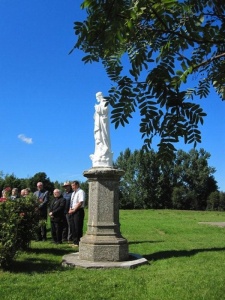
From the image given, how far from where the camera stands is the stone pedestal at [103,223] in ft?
26.7

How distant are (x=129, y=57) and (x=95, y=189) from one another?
19.9 ft

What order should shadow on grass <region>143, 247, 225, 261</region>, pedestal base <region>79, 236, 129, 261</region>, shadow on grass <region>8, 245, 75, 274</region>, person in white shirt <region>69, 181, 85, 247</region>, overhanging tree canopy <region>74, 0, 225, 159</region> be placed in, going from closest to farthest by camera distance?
overhanging tree canopy <region>74, 0, 225, 159</region>, shadow on grass <region>8, 245, 75, 274</region>, pedestal base <region>79, 236, 129, 261</region>, shadow on grass <region>143, 247, 225, 261</region>, person in white shirt <region>69, 181, 85, 247</region>

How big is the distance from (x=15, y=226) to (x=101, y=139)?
329 cm

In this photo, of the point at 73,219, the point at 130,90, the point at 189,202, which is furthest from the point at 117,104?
the point at 189,202

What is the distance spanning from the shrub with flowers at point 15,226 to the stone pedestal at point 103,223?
120 centimetres

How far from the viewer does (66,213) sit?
12203 mm

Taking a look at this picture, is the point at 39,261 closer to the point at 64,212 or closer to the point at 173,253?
the point at 173,253

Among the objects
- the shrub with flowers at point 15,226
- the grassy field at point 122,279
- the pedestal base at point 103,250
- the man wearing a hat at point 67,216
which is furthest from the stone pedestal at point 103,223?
the man wearing a hat at point 67,216

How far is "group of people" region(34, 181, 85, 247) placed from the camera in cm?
1088

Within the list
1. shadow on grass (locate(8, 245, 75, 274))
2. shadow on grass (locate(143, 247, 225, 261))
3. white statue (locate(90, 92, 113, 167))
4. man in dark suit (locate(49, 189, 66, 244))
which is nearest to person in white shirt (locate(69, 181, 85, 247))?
man in dark suit (locate(49, 189, 66, 244))

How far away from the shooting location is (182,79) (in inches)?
96.3

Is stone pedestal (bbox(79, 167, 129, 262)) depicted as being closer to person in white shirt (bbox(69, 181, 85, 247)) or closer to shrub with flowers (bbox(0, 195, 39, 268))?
shrub with flowers (bbox(0, 195, 39, 268))

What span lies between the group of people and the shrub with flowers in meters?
1.96

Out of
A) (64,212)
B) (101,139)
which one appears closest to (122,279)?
(101,139)
